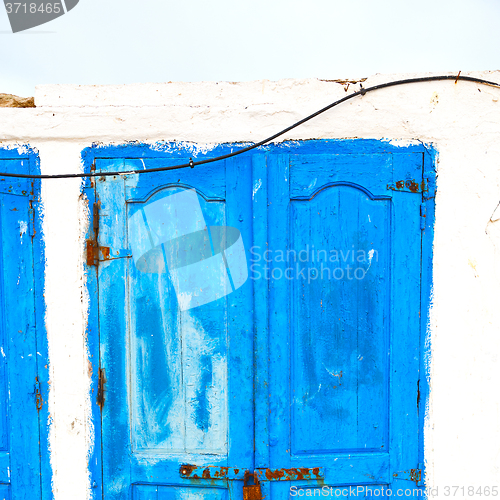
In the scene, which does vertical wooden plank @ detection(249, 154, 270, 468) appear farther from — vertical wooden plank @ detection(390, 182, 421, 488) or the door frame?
vertical wooden plank @ detection(390, 182, 421, 488)

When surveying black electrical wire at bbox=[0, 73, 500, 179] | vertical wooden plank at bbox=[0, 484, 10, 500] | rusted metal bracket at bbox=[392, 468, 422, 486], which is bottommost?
vertical wooden plank at bbox=[0, 484, 10, 500]

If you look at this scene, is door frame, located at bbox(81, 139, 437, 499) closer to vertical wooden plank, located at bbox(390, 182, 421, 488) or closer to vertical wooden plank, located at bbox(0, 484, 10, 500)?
vertical wooden plank, located at bbox(390, 182, 421, 488)

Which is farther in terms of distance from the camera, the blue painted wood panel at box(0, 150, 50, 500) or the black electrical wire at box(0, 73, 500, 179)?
the blue painted wood panel at box(0, 150, 50, 500)

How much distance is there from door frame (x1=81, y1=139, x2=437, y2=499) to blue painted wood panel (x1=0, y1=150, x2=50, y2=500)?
0.31 meters

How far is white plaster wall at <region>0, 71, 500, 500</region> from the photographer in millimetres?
1755

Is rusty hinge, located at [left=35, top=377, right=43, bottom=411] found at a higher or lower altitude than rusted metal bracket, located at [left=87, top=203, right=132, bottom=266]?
lower

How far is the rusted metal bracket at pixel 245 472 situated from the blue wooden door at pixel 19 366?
0.90 meters

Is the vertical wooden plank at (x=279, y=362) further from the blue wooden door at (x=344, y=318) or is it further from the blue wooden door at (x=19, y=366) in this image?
the blue wooden door at (x=19, y=366)

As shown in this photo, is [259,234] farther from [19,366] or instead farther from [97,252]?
[19,366]

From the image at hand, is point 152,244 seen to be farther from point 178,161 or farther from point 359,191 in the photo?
point 359,191

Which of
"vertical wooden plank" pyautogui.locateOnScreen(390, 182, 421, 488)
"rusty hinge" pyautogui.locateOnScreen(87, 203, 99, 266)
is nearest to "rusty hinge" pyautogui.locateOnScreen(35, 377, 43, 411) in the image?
"rusty hinge" pyautogui.locateOnScreen(87, 203, 99, 266)

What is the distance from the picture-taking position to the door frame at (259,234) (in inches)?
69.4

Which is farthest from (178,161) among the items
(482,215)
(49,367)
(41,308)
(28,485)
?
(28,485)

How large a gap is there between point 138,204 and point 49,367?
108 cm
